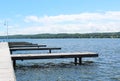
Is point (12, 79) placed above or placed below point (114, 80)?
above

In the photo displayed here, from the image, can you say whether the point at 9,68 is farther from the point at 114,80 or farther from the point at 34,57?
the point at 34,57

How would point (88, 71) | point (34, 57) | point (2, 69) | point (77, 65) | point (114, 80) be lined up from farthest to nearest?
point (77, 65) < point (34, 57) < point (88, 71) < point (114, 80) < point (2, 69)

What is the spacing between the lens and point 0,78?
16844mm

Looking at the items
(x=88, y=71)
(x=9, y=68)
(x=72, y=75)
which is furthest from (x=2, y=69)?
(x=88, y=71)

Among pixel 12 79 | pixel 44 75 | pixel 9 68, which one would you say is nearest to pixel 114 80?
pixel 44 75

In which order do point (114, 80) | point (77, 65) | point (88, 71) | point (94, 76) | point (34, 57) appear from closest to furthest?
point (114, 80) → point (94, 76) → point (88, 71) → point (34, 57) → point (77, 65)

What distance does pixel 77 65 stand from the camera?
34.2 metres

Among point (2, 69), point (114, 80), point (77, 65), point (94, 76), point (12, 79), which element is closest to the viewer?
point (12, 79)

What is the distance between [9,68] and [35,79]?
421cm

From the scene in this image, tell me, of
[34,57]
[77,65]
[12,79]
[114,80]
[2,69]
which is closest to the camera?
[12,79]

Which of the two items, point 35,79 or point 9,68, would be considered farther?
point 35,79

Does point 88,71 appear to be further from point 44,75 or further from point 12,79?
point 12,79

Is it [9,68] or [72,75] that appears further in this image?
[72,75]

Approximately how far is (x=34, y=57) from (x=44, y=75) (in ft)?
16.7
